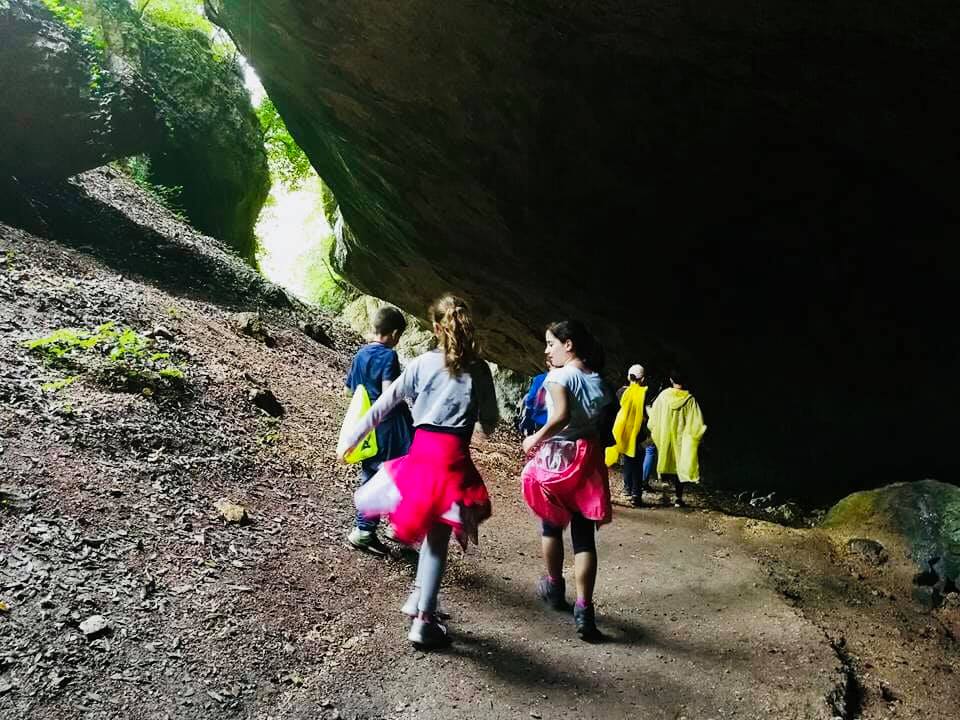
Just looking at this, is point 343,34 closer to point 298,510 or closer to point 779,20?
point 779,20

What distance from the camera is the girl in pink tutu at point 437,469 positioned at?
3553mm

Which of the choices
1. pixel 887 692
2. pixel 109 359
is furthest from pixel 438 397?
pixel 109 359

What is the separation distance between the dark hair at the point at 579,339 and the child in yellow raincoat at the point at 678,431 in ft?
14.9

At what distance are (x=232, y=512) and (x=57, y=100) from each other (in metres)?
8.09

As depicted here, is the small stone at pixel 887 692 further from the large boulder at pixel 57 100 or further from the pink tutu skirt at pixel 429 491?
the large boulder at pixel 57 100

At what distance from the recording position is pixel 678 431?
8438 mm

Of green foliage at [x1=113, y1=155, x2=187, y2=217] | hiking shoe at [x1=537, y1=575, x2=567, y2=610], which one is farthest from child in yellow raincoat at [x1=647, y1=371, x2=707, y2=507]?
green foliage at [x1=113, y1=155, x2=187, y2=217]

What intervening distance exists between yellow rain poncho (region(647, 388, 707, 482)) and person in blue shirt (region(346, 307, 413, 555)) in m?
4.82

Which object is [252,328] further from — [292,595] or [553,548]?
[553,548]

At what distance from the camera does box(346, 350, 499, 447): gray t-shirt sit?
3.67 meters

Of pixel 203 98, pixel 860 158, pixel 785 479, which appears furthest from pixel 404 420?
pixel 203 98

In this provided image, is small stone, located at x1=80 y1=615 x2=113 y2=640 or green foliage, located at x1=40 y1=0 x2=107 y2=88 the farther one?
green foliage, located at x1=40 y1=0 x2=107 y2=88

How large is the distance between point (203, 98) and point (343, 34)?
10189 mm

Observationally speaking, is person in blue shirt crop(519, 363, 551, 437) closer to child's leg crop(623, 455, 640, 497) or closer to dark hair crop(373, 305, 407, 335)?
dark hair crop(373, 305, 407, 335)
